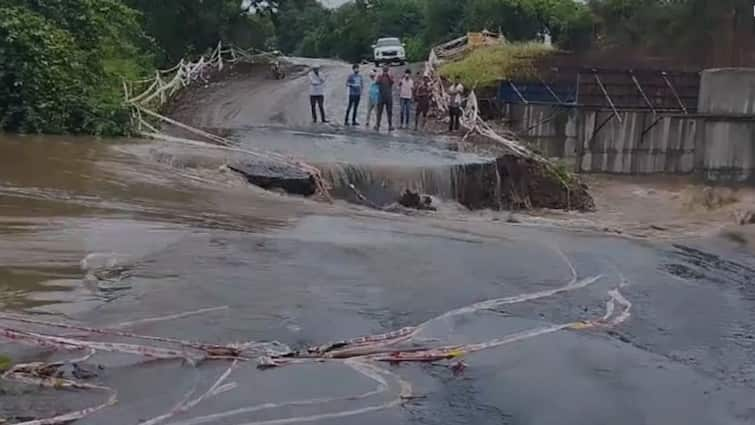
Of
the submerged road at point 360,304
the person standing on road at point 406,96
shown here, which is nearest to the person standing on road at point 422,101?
the person standing on road at point 406,96

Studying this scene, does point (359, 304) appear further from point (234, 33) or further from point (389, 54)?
point (389, 54)

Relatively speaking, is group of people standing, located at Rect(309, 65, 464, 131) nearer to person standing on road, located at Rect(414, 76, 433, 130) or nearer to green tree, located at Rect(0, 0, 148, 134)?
person standing on road, located at Rect(414, 76, 433, 130)

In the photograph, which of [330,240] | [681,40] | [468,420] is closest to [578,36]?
[681,40]

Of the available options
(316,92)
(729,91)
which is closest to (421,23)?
(316,92)

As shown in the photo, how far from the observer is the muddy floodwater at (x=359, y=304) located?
24.3 ft

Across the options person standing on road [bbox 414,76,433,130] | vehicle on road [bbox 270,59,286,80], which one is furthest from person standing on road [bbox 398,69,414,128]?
vehicle on road [bbox 270,59,286,80]

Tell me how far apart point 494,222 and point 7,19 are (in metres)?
10.3

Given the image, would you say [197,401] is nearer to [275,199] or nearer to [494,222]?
[275,199]

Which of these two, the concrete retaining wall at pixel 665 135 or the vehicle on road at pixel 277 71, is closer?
the concrete retaining wall at pixel 665 135

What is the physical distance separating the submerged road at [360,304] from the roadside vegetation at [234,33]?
4.79 metres

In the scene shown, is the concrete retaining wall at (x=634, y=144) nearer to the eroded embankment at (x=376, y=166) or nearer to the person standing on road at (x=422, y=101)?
the person standing on road at (x=422, y=101)

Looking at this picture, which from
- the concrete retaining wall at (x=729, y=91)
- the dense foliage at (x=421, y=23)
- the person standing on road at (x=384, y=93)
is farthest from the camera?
the dense foliage at (x=421, y=23)

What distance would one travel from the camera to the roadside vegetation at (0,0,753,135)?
66.3ft

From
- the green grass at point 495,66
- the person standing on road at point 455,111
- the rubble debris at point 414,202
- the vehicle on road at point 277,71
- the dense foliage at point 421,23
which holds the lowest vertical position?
the rubble debris at point 414,202
